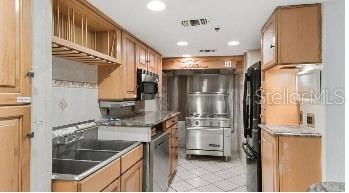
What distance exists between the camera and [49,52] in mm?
1279

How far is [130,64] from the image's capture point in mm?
2789

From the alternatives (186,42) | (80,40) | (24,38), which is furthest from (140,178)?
(186,42)

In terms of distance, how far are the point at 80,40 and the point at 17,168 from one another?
1.53 metres

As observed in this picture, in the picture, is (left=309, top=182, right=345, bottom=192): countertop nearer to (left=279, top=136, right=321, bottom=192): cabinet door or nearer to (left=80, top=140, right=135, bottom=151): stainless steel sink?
(left=279, top=136, right=321, bottom=192): cabinet door

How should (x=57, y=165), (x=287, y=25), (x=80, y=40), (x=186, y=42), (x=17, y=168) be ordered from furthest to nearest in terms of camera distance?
(x=186, y=42)
(x=80, y=40)
(x=287, y=25)
(x=57, y=165)
(x=17, y=168)

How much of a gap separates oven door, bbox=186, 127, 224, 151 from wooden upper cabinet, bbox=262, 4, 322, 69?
2.60m

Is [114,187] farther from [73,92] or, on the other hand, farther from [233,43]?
[233,43]

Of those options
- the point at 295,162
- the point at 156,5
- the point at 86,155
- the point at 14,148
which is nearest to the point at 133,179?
the point at 86,155

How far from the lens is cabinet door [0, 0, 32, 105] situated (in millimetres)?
Result: 981

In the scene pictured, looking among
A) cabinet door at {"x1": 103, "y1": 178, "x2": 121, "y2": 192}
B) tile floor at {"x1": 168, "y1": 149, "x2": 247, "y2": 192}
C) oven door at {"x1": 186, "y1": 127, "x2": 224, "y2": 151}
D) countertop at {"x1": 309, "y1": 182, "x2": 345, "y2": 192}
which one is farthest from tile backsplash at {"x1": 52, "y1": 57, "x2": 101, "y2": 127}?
oven door at {"x1": 186, "y1": 127, "x2": 224, "y2": 151}

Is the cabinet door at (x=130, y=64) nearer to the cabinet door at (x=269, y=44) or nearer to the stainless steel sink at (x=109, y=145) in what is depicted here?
the stainless steel sink at (x=109, y=145)

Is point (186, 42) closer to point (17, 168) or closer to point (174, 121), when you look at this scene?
point (174, 121)

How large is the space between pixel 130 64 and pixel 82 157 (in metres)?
1.25

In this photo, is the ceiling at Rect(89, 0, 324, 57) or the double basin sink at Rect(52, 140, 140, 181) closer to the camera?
the double basin sink at Rect(52, 140, 140, 181)
